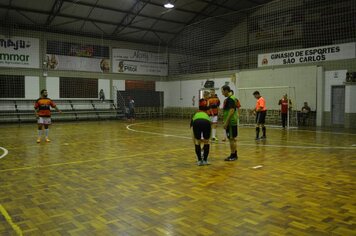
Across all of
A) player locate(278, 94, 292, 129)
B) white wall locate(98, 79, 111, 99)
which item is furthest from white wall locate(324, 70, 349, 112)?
white wall locate(98, 79, 111, 99)

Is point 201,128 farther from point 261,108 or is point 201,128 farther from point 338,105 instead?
point 338,105

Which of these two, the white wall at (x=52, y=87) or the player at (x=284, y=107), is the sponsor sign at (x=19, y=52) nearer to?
the white wall at (x=52, y=87)

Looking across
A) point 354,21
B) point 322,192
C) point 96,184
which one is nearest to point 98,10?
point 354,21

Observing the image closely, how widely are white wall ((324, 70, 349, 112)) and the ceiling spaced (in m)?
8.29

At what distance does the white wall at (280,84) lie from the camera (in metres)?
19.1

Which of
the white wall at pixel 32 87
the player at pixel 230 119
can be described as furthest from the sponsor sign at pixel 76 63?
the player at pixel 230 119

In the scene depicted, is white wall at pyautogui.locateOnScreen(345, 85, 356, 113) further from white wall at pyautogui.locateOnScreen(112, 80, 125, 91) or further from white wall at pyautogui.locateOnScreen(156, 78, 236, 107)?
white wall at pyautogui.locateOnScreen(112, 80, 125, 91)

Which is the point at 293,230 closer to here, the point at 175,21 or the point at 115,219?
the point at 115,219

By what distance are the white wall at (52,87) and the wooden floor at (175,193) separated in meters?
14.3

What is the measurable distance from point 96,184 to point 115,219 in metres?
1.83

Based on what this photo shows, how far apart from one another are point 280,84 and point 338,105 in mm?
3676

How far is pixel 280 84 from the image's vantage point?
20.5 metres

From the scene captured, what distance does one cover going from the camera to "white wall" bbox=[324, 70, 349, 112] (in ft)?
58.9

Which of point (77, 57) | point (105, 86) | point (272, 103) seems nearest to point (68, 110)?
point (105, 86)
